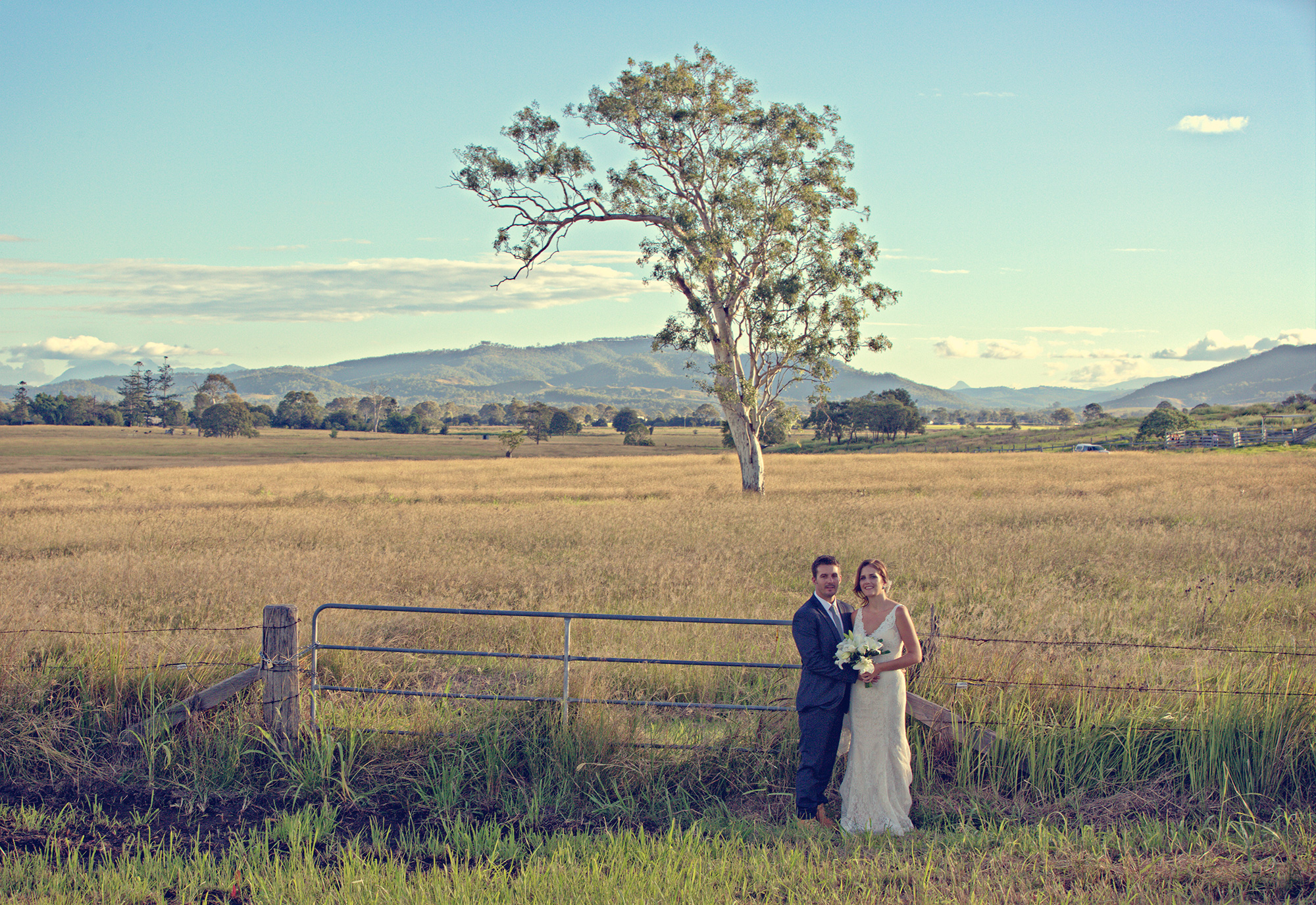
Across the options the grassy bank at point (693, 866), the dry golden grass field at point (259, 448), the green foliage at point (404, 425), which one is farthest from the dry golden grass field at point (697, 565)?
the green foliage at point (404, 425)

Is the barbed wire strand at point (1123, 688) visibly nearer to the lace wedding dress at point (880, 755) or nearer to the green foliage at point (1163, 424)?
the lace wedding dress at point (880, 755)

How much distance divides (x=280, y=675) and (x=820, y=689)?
→ 3.87 meters

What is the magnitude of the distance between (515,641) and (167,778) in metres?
3.74

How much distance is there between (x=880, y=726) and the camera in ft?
17.4

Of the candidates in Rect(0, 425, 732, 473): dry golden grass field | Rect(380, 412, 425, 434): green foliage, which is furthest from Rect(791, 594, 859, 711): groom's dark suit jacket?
Rect(380, 412, 425, 434): green foliage

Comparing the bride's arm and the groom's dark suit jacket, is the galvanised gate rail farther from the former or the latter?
the bride's arm

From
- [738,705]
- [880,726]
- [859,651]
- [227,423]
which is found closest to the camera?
[859,651]

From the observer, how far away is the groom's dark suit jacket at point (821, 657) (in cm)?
523

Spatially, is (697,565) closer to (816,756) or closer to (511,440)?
→ (816,756)

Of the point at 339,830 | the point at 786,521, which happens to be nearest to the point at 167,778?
the point at 339,830

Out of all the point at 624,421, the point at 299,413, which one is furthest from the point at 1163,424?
the point at 299,413

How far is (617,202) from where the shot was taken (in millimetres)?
30422

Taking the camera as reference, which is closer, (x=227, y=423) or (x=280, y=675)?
(x=280, y=675)

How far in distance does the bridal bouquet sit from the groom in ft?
0.42
